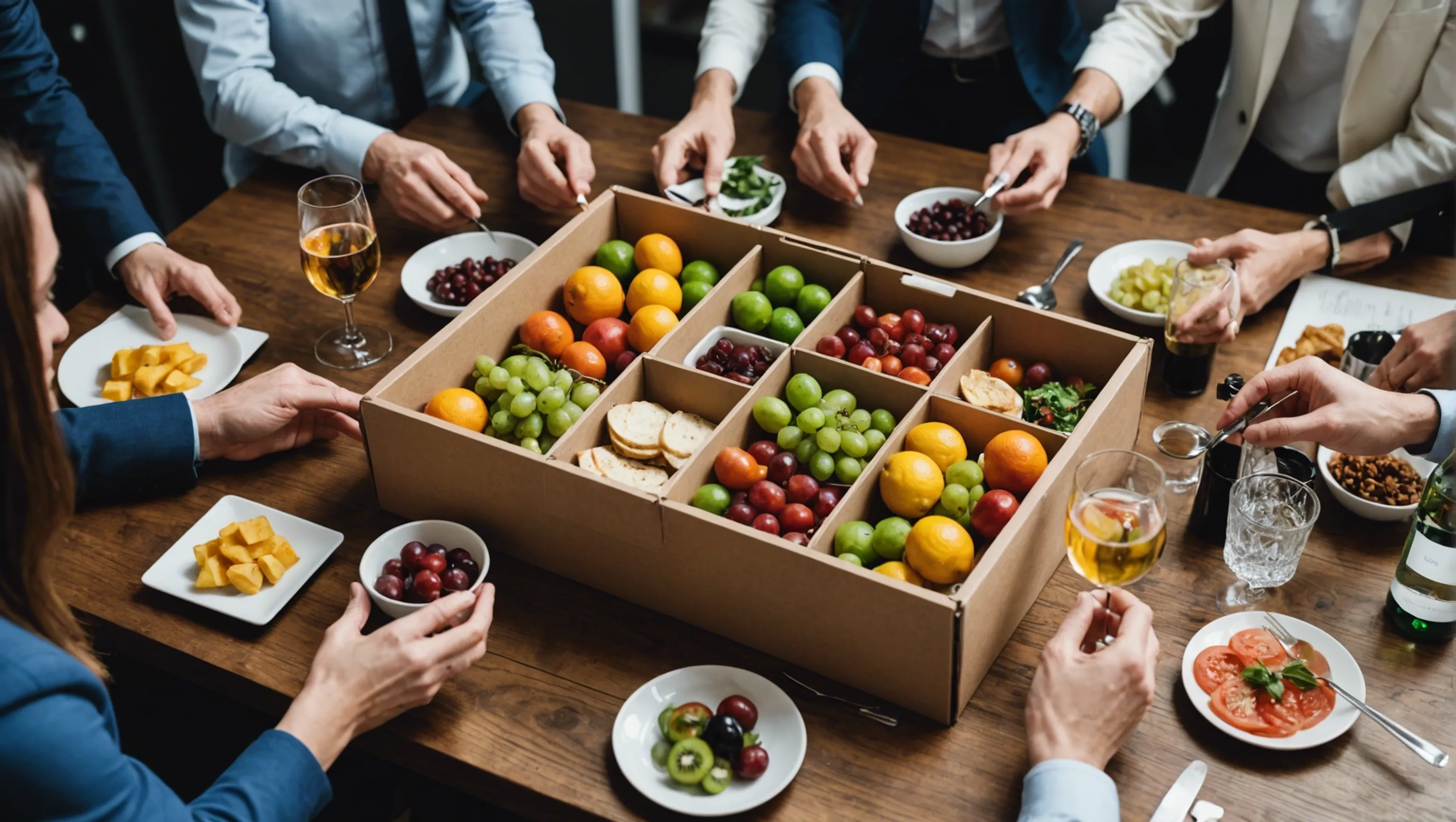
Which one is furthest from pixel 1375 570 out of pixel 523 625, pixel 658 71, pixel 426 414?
pixel 658 71

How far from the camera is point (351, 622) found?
4.42 feet

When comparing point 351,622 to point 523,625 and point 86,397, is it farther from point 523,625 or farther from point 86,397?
point 86,397

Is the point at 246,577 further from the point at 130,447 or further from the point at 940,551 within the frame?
the point at 940,551

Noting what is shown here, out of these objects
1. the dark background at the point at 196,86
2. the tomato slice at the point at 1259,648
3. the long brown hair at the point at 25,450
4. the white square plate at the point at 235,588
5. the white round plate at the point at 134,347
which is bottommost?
the dark background at the point at 196,86

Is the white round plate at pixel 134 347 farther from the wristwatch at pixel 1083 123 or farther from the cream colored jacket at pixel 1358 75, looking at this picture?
the cream colored jacket at pixel 1358 75

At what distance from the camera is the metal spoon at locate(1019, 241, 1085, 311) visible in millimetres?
1923

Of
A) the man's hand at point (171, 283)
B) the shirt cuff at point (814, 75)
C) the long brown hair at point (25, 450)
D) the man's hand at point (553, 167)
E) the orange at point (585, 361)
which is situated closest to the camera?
the long brown hair at point (25, 450)

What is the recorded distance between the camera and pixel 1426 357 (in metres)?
1.60

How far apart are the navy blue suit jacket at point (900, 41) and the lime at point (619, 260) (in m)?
0.90

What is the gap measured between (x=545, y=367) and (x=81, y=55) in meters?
2.49

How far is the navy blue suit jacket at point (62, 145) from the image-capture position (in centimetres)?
204

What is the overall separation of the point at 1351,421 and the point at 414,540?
1255mm

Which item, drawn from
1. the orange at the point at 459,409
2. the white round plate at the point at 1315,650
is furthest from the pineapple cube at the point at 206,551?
the white round plate at the point at 1315,650

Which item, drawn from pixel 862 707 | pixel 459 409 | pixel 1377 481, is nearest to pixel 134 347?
pixel 459 409
